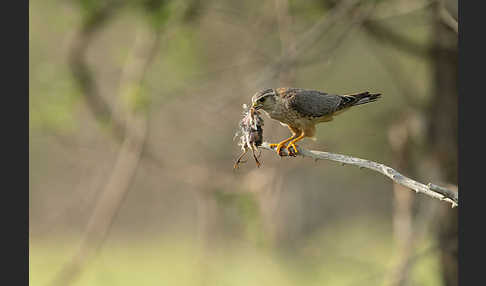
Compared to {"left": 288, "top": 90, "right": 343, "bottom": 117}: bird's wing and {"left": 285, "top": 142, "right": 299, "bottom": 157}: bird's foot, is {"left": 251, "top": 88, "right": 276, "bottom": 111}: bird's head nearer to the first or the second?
{"left": 288, "top": 90, "right": 343, "bottom": 117}: bird's wing

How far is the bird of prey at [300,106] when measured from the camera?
364cm

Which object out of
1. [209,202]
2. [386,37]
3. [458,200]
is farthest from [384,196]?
[458,200]

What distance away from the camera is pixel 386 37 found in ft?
20.0

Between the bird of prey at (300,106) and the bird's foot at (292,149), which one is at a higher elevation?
the bird of prey at (300,106)

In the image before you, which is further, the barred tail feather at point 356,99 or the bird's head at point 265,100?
the bird's head at point 265,100

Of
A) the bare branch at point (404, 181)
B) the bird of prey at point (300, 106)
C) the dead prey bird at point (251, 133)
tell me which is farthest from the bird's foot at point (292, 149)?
the bare branch at point (404, 181)

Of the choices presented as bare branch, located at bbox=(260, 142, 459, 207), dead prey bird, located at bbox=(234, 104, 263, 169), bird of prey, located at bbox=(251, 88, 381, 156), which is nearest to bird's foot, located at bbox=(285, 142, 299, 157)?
bird of prey, located at bbox=(251, 88, 381, 156)

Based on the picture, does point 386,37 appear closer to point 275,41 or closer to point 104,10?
point 275,41

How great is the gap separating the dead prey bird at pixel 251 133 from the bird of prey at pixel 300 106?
0.76ft

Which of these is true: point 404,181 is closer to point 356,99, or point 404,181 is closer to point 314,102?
point 356,99

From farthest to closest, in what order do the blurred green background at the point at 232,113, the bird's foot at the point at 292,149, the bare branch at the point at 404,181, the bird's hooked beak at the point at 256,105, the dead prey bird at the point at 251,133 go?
the blurred green background at the point at 232,113
the bird's hooked beak at the point at 256,105
the bird's foot at the point at 292,149
the dead prey bird at the point at 251,133
the bare branch at the point at 404,181

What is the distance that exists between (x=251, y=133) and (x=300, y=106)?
662mm


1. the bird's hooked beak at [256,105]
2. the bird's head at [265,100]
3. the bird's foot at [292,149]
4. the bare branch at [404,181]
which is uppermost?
the bird's head at [265,100]

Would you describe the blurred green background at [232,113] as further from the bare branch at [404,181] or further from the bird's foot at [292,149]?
the bare branch at [404,181]
